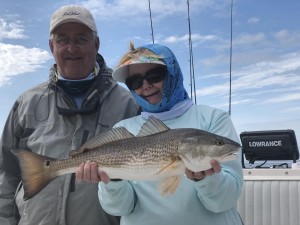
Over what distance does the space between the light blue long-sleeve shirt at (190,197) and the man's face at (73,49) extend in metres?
1.28

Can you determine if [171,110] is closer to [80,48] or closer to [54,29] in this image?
[80,48]

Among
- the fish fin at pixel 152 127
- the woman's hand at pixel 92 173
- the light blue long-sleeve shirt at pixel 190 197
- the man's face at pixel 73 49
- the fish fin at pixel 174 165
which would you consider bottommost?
the light blue long-sleeve shirt at pixel 190 197

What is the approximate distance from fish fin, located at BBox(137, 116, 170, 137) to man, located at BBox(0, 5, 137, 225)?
918mm

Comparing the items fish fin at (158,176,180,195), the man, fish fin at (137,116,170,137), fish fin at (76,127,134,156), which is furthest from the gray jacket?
fish fin at (158,176,180,195)

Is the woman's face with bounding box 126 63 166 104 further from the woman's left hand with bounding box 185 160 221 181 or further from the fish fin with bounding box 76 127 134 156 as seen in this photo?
the woman's left hand with bounding box 185 160 221 181

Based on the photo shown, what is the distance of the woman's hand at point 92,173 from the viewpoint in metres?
2.95

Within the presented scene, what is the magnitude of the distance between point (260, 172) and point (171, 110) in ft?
10.4

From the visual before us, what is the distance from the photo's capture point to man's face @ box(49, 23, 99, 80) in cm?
385

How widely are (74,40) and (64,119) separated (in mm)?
767

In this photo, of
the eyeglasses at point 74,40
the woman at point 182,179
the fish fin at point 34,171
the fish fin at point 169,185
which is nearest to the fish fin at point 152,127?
the woman at point 182,179

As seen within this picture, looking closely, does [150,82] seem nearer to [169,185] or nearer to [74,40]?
[169,185]

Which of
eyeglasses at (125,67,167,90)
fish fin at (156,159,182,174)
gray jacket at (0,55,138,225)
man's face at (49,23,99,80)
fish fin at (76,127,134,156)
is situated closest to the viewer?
fish fin at (156,159,182,174)

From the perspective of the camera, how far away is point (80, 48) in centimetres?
386

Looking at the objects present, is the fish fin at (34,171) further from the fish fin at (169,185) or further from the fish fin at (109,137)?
the fish fin at (169,185)
